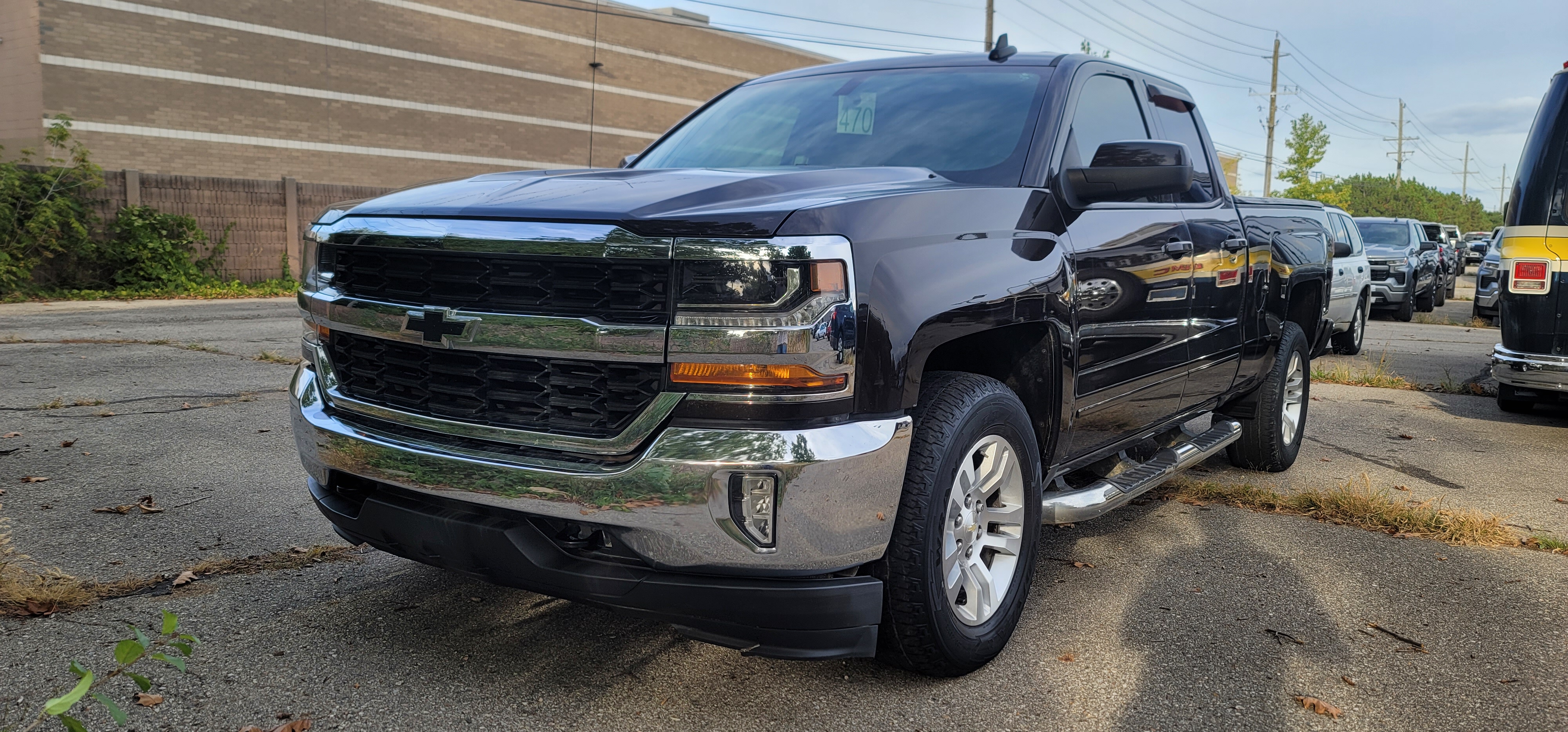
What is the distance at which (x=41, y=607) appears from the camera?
321cm

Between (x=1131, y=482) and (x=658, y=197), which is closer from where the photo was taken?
(x=658, y=197)

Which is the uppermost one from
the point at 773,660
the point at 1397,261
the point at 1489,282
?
the point at 1397,261

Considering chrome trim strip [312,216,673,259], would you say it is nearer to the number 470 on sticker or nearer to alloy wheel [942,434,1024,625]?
alloy wheel [942,434,1024,625]

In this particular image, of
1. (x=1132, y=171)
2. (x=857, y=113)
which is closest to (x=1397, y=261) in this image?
(x=857, y=113)

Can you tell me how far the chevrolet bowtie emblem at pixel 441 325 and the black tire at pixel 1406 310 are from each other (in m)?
19.7

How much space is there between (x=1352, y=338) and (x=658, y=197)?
514 inches

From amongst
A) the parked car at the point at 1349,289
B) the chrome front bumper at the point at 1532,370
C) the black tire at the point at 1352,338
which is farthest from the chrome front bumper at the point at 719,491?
the black tire at the point at 1352,338

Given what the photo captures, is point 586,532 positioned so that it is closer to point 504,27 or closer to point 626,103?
point 504,27

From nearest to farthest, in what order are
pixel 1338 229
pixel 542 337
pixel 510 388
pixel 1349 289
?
pixel 542 337 < pixel 510 388 < pixel 1349 289 < pixel 1338 229

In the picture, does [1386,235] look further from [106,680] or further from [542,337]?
[106,680]

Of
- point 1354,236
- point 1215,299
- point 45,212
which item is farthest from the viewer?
Answer: point 45,212

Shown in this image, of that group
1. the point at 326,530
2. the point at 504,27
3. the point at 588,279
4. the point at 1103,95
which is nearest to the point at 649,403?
the point at 588,279

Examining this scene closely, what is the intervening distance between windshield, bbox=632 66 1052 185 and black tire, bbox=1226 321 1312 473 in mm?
2542

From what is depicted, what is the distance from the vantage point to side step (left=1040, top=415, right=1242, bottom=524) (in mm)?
3502
